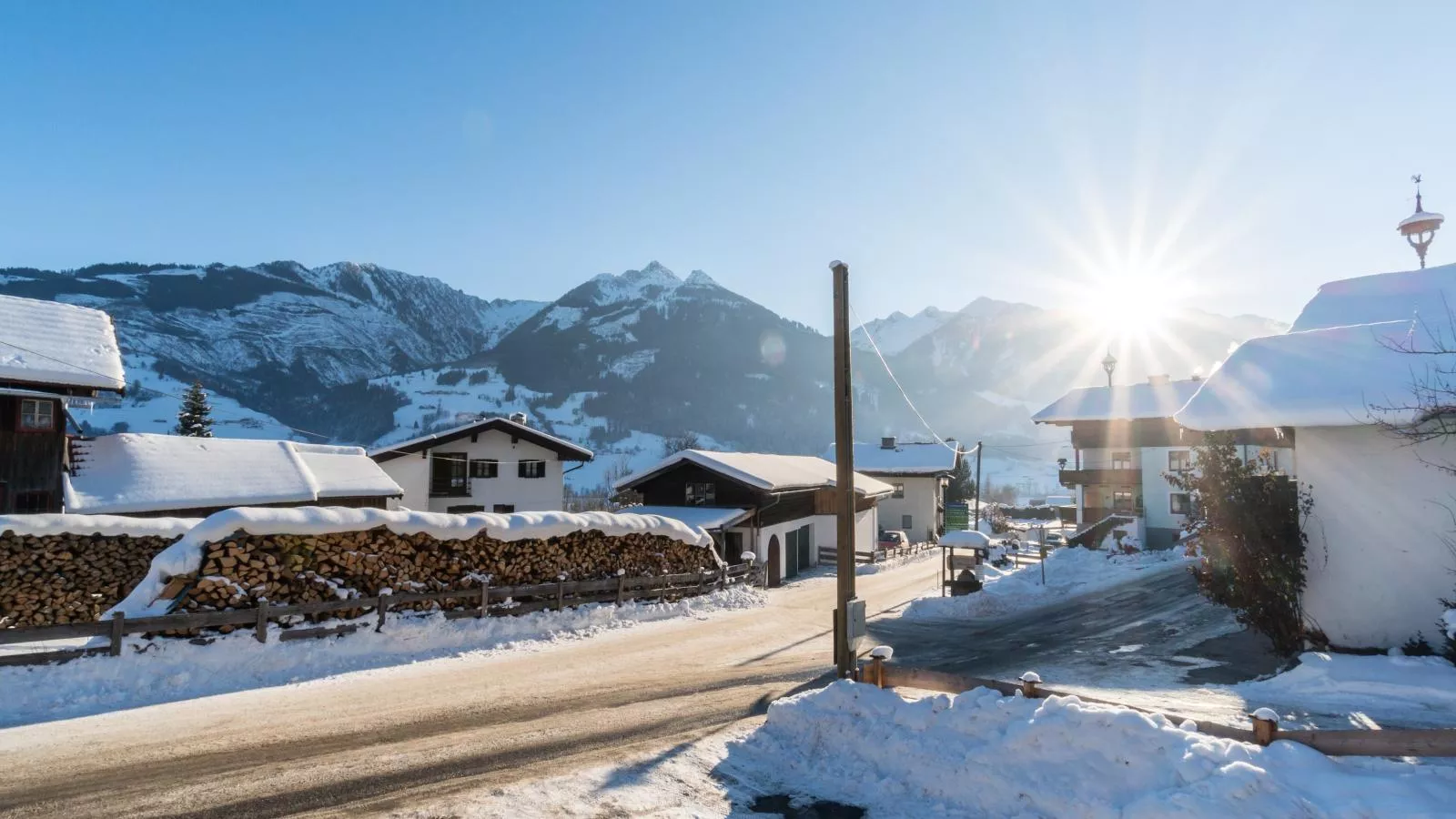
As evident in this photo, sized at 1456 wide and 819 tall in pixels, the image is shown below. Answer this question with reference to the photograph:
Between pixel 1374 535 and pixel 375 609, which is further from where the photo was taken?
pixel 375 609

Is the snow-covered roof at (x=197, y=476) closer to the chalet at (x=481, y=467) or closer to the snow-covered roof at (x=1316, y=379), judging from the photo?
the chalet at (x=481, y=467)

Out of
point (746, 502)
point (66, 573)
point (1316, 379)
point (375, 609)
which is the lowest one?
point (375, 609)

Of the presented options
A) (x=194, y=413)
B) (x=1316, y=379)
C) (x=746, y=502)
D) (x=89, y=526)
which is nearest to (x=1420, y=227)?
(x=1316, y=379)

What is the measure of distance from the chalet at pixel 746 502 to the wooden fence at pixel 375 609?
307 inches

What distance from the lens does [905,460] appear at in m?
54.8

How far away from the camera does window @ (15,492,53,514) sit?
22.5m

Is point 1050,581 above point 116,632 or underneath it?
underneath

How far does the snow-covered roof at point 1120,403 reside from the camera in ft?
141

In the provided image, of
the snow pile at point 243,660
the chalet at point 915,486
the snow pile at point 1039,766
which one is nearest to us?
the snow pile at point 1039,766

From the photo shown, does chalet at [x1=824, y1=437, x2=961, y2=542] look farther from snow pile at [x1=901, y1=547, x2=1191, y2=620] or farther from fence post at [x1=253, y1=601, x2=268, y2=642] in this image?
fence post at [x1=253, y1=601, x2=268, y2=642]

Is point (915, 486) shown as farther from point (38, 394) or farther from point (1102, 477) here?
point (38, 394)

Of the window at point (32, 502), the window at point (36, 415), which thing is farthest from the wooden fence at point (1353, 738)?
the window at point (36, 415)

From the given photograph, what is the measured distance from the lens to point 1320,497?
505 inches

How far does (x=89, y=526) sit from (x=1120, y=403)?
4984 centimetres
